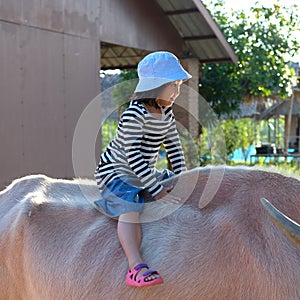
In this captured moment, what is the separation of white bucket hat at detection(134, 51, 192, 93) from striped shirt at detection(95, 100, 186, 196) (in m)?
0.16

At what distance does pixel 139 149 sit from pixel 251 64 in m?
15.3

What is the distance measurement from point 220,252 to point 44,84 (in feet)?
24.9

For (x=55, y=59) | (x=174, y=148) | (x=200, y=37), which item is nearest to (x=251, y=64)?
(x=200, y=37)

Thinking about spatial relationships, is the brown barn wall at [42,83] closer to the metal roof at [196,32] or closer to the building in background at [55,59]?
the building in background at [55,59]

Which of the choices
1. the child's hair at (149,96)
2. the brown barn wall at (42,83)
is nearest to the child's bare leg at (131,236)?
the child's hair at (149,96)

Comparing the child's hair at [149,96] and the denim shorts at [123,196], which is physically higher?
the child's hair at [149,96]

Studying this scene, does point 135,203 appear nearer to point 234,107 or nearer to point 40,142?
point 40,142

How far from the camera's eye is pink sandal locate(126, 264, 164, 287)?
13.0ft

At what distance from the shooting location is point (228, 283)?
152 inches

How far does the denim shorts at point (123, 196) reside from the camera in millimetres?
4355

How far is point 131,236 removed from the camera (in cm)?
421

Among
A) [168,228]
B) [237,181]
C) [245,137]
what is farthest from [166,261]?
[245,137]

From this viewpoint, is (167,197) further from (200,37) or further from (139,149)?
(200,37)

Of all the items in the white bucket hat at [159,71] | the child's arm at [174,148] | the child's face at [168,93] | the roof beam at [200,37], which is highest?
the roof beam at [200,37]
